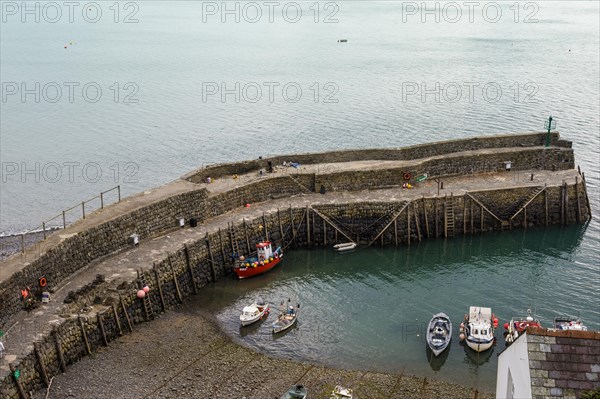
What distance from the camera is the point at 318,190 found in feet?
171

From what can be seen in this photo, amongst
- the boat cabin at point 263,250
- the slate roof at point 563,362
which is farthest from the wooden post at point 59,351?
the slate roof at point 563,362

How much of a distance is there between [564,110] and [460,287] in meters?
53.7

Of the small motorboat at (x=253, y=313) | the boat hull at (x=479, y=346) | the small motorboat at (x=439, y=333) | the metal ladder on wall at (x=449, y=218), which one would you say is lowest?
the boat hull at (x=479, y=346)

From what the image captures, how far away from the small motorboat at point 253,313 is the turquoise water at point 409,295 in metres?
0.48

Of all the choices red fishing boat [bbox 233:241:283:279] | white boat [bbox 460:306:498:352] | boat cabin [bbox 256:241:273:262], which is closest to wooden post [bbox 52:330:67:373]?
red fishing boat [bbox 233:241:283:279]

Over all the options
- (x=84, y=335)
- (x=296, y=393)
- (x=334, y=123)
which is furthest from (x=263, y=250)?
(x=334, y=123)

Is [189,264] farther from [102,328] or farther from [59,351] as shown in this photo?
[59,351]

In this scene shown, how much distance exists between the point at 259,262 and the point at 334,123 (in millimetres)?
43496

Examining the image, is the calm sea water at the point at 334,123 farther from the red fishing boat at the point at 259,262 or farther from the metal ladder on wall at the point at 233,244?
the metal ladder on wall at the point at 233,244

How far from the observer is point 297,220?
4944cm

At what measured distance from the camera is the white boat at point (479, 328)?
1457 inches

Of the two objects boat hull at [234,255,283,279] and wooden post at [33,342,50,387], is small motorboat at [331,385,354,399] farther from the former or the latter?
boat hull at [234,255,283,279]

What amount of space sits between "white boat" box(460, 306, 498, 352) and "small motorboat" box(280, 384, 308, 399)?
9980 mm

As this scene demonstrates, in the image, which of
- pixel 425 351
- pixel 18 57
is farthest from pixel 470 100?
pixel 18 57
